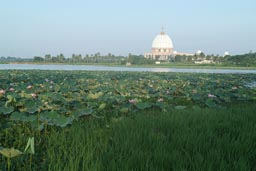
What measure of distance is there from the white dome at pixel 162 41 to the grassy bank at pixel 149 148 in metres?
77.8

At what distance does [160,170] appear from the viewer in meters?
1.57

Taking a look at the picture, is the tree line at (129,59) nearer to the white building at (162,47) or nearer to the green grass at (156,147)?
the white building at (162,47)

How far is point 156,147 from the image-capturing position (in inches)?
76.7

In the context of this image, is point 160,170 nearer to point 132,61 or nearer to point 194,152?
point 194,152

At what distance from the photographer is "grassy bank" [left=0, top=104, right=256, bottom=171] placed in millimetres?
1643

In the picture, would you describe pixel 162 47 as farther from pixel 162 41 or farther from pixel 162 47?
pixel 162 41

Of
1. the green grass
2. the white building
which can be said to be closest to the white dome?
the white building

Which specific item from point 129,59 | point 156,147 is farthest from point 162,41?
point 156,147

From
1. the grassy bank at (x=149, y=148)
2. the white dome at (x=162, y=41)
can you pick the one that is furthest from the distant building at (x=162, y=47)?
the grassy bank at (x=149, y=148)

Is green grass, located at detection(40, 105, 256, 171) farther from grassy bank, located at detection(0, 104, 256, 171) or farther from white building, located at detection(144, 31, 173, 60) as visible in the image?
white building, located at detection(144, 31, 173, 60)

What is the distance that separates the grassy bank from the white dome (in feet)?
255

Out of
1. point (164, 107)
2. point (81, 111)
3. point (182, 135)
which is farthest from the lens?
Answer: point (164, 107)

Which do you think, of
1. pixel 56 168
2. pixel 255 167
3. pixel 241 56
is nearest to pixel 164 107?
pixel 255 167

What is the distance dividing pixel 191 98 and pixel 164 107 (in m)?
1.52
